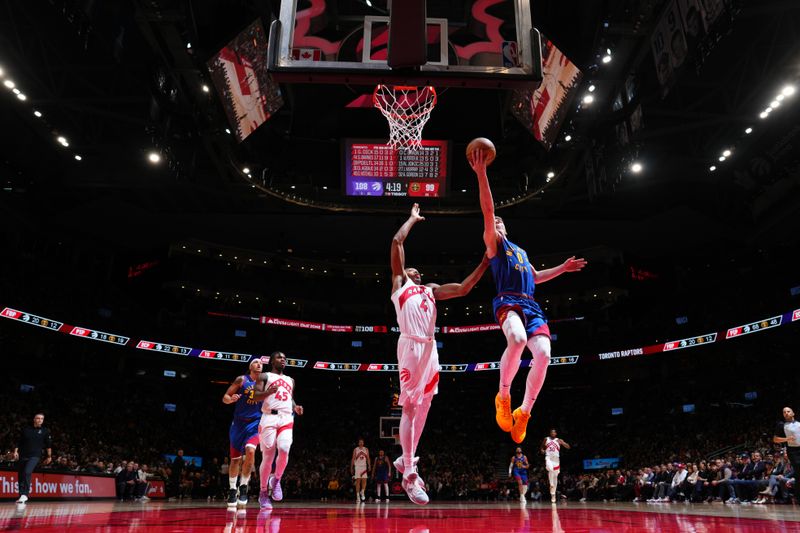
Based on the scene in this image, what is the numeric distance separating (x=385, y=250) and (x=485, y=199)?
28433mm

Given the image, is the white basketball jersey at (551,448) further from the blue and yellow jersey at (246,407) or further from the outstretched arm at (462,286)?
the outstretched arm at (462,286)

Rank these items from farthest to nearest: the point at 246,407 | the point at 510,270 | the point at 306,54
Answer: the point at 246,407 → the point at 306,54 → the point at 510,270

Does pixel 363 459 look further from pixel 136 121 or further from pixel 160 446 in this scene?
pixel 160 446

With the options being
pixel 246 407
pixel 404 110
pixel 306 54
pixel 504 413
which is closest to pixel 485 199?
pixel 504 413

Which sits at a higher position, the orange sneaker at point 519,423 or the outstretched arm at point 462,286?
the outstretched arm at point 462,286

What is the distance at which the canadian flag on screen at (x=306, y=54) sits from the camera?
24.7 feet

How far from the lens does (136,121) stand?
18.9m

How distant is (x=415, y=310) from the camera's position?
19.1 feet

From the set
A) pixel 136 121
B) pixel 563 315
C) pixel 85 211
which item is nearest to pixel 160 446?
pixel 85 211

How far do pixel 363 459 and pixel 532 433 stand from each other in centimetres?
1859

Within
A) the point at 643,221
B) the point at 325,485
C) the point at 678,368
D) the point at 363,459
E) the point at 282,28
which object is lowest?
the point at 325,485

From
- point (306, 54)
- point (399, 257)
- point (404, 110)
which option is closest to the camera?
point (399, 257)

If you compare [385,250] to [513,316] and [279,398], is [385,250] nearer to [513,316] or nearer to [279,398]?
[279,398]

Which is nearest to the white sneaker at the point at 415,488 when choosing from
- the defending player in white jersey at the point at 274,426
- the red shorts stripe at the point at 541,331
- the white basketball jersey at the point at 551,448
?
the red shorts stripe at the point at 541,331
